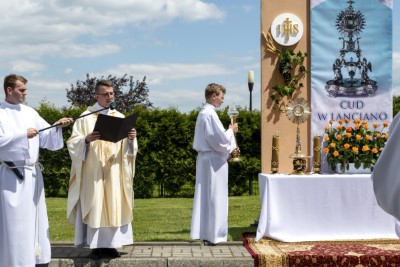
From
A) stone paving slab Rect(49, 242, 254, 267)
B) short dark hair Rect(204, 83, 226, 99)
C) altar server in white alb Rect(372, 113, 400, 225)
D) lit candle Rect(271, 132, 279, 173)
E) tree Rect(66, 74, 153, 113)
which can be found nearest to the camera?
altar server in white alb Rect(372, 113, 400, 225)

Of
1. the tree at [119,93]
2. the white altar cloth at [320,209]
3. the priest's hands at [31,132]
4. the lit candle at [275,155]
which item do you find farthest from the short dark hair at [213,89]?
the tree at [119,93]

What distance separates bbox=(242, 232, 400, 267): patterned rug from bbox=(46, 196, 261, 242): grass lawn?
4.52ft

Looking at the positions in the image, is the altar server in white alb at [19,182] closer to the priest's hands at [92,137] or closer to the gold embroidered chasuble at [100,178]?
the priest's hands at [92,137]

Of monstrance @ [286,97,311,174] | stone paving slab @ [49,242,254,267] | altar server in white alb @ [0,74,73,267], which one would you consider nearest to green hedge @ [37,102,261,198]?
monstrance @ [286,97,311,174]

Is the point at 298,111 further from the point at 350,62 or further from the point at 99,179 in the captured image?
the point at 99,179

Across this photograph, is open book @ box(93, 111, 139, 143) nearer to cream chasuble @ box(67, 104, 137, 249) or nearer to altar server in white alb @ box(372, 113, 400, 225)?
cream chasuble @ box(67, 104, 137, 249)

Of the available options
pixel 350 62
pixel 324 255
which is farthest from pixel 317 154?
pixel 324 255

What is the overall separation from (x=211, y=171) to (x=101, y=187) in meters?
1.88

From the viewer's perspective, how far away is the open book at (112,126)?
7.00 metres

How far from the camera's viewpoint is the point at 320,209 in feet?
29.3

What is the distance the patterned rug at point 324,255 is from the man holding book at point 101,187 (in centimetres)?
163

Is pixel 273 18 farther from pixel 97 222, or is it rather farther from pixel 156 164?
pixel 156 164

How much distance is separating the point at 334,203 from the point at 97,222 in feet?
11.1

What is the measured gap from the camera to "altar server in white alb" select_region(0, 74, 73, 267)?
6551 mm
